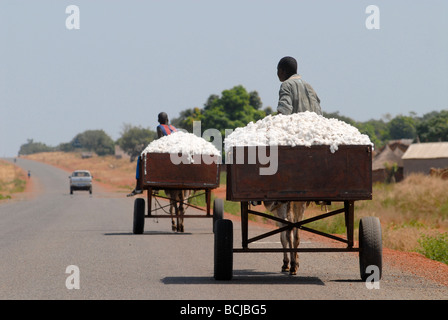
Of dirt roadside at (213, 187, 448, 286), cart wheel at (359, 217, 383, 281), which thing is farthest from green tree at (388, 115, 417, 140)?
cart wheel at (359, 217, 383, 281)

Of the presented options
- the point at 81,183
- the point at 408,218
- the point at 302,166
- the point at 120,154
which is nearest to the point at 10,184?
the point at 81,183

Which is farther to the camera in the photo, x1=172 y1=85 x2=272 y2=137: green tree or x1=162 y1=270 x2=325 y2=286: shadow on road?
x1=172 y1=85 x2=272 y2=137: green tree

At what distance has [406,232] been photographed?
18375 mm

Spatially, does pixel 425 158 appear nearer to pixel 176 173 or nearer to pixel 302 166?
pixel 176 173

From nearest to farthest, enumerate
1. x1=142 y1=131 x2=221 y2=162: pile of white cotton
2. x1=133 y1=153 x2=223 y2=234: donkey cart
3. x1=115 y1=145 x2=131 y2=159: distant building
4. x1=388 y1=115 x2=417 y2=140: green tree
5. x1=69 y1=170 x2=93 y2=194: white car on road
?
x1=133 y1=153 x2=223 y2=234: donkey cart < x1=142 y1=131 x2=221 y2=162: pile of white cotton < x1=69 y1=170 x2=93 y2=194: white car on road < x1=388 y1=115 x2=417 y2=140: green tree < x1=115 y1=145 x2=131 y2=159: distant building

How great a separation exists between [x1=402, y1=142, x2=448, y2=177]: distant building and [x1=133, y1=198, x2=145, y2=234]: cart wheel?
138ft

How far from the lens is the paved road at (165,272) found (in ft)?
28.3

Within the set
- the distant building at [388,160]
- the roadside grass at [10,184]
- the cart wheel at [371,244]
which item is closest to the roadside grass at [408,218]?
the cart wheel at [371,244]

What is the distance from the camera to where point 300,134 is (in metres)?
9.11

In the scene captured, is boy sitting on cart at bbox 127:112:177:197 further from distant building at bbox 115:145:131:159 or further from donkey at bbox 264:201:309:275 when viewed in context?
distant building at bbox 115:145:131:159

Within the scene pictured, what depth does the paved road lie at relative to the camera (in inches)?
339

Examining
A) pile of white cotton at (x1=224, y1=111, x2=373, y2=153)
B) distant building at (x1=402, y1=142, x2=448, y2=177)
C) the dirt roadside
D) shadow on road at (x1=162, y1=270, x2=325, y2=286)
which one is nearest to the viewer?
pile of white cotton at (x1=224, y1=111, x2=373, y2=153)

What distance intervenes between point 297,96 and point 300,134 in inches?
42.6
